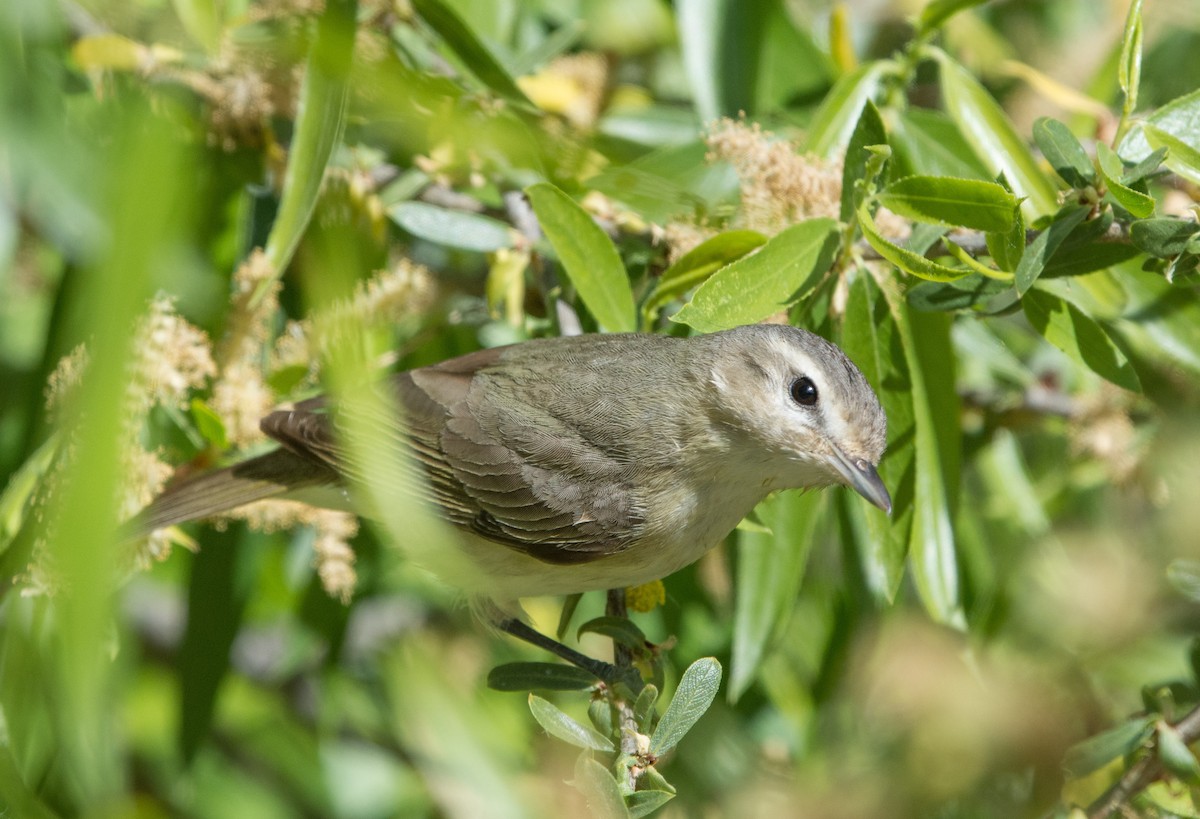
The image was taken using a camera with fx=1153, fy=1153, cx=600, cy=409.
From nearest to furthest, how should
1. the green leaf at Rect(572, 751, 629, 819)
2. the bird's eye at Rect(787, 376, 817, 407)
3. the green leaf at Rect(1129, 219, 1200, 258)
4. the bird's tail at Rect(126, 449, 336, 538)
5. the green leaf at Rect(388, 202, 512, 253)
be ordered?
the green leaf at Rect(572, 751, 629, 819)
the green leaf at Rect(1129, 219, 1200, 258)
the bird's eye at Rect(787, 376, 817, 407)
the bird's tail at Rect(126, 449, 336, 538)
the green leaf at Rect(388, 202, 512, 253)

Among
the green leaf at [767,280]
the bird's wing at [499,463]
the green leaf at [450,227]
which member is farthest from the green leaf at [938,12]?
the bird's wing at [499,463]

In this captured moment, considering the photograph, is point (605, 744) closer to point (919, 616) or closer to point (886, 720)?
point (886, 720)

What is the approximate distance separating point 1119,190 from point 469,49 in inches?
59.3

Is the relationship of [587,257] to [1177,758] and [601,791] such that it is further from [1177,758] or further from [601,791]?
[1177,758]

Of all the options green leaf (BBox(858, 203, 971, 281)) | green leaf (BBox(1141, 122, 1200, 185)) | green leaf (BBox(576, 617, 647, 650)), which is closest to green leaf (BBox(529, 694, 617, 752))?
green leaf (BBox(576, 617, 647, 650))

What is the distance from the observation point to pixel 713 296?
84.9 inches

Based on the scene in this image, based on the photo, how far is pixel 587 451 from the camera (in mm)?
2859

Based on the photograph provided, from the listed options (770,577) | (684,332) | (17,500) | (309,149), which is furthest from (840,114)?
(17,500)

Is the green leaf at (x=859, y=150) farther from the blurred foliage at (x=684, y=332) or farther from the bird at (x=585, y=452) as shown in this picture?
the bird at (x=585, y=452)

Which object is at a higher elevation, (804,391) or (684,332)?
(684,332)

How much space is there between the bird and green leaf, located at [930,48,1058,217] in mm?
668

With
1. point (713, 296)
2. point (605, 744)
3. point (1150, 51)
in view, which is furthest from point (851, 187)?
point (1150, 51)

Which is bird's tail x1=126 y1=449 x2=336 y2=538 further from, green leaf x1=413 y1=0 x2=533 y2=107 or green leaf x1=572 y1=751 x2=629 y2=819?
green leaf x1=572 y1=751 x2=629 y2=819

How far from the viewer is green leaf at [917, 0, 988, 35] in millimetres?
2851
